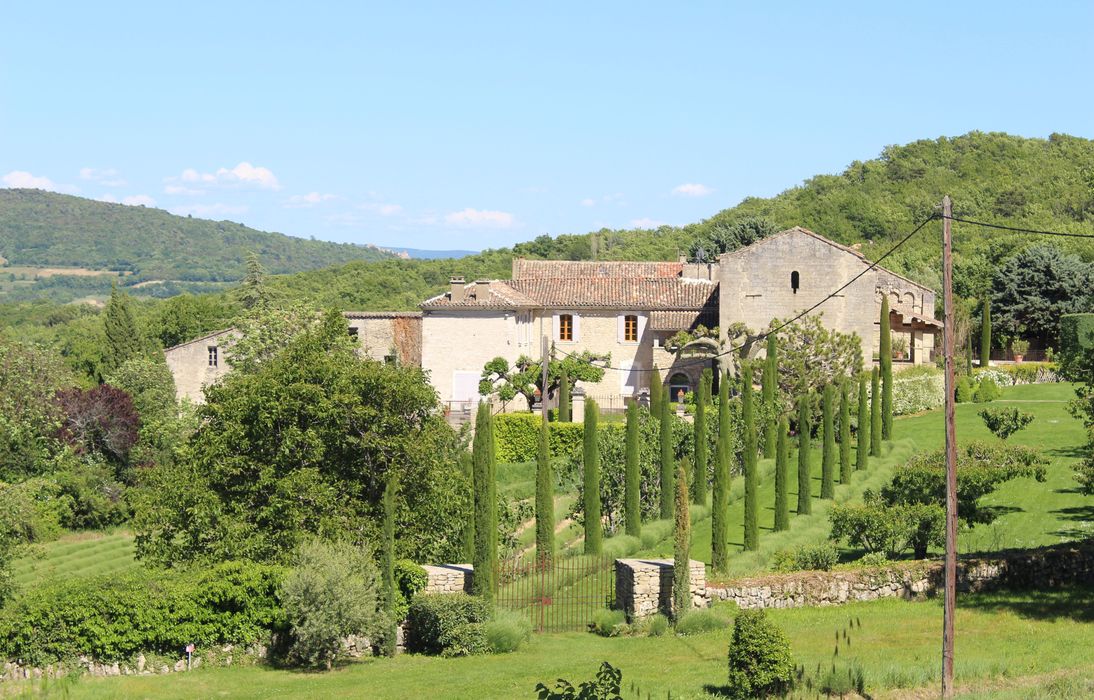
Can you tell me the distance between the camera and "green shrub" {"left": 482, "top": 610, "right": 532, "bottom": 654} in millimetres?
24172

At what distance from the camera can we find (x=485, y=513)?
27547 millimetres

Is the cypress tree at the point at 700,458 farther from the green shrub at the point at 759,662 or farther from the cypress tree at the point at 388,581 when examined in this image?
the green shrub at the point at 759,662

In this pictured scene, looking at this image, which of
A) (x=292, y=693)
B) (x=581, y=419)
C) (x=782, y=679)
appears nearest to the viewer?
(x=782, y=679)

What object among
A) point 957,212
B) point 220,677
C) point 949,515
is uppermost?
point 957,212

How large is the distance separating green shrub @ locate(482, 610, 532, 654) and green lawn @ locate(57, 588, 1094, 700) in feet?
0.72

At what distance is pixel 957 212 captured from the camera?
3868 inches

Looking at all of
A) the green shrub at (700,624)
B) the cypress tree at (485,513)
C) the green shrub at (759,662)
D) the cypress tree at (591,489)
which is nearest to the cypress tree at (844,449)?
the cypress tree at (591,489)

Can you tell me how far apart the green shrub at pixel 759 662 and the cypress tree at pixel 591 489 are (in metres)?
12.7

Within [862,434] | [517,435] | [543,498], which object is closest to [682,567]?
[543,498]

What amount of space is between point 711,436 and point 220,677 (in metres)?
22.1

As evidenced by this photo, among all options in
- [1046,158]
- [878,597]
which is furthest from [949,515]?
[1046,158]

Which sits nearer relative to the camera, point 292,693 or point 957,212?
point 292,693

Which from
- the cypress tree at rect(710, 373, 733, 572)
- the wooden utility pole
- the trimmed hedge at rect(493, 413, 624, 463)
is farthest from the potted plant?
the wooden utility pole

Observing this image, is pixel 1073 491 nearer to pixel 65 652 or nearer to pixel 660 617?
pixel 660 617
